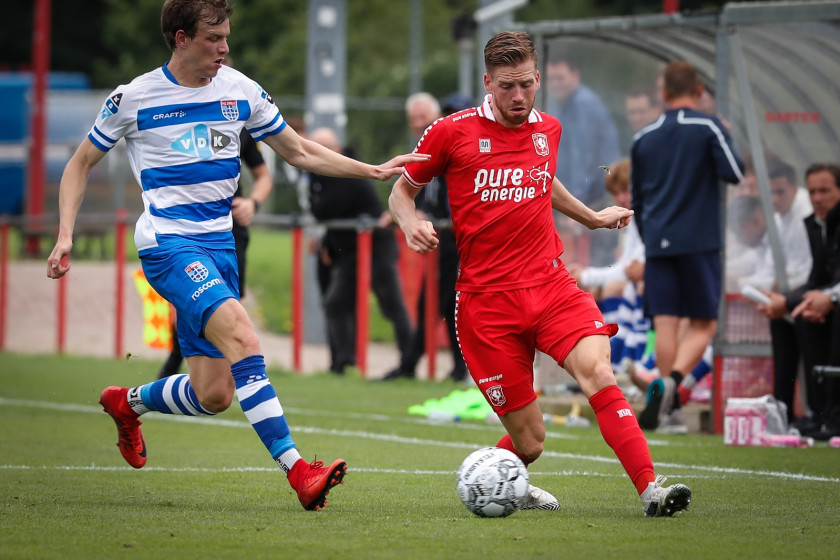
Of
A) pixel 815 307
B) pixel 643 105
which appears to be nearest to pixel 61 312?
pixel 643 105

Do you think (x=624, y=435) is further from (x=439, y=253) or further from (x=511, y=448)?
(x=439, y=253)

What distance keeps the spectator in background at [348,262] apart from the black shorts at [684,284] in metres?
5.22

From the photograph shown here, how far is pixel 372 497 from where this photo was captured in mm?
6918

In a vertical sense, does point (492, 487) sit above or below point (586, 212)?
below

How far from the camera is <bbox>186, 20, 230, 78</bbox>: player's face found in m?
6.64

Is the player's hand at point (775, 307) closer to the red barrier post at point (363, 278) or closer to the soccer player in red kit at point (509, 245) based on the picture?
the soccer player in red kit at point (509, 245)

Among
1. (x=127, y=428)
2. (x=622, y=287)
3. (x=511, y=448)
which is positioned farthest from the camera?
(x=622, y=287)

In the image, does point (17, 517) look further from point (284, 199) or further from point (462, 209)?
point (284, 199)

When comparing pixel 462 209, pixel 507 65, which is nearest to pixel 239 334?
pixel 462 209

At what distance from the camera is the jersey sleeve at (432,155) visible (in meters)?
Answer: 6.64

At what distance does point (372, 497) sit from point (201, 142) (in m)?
1.87

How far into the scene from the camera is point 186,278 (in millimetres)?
6594

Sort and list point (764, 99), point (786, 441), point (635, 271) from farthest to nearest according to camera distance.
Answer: point (635, 271)
point (764, 99)
point (786, 441)

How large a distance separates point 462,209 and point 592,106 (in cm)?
648
